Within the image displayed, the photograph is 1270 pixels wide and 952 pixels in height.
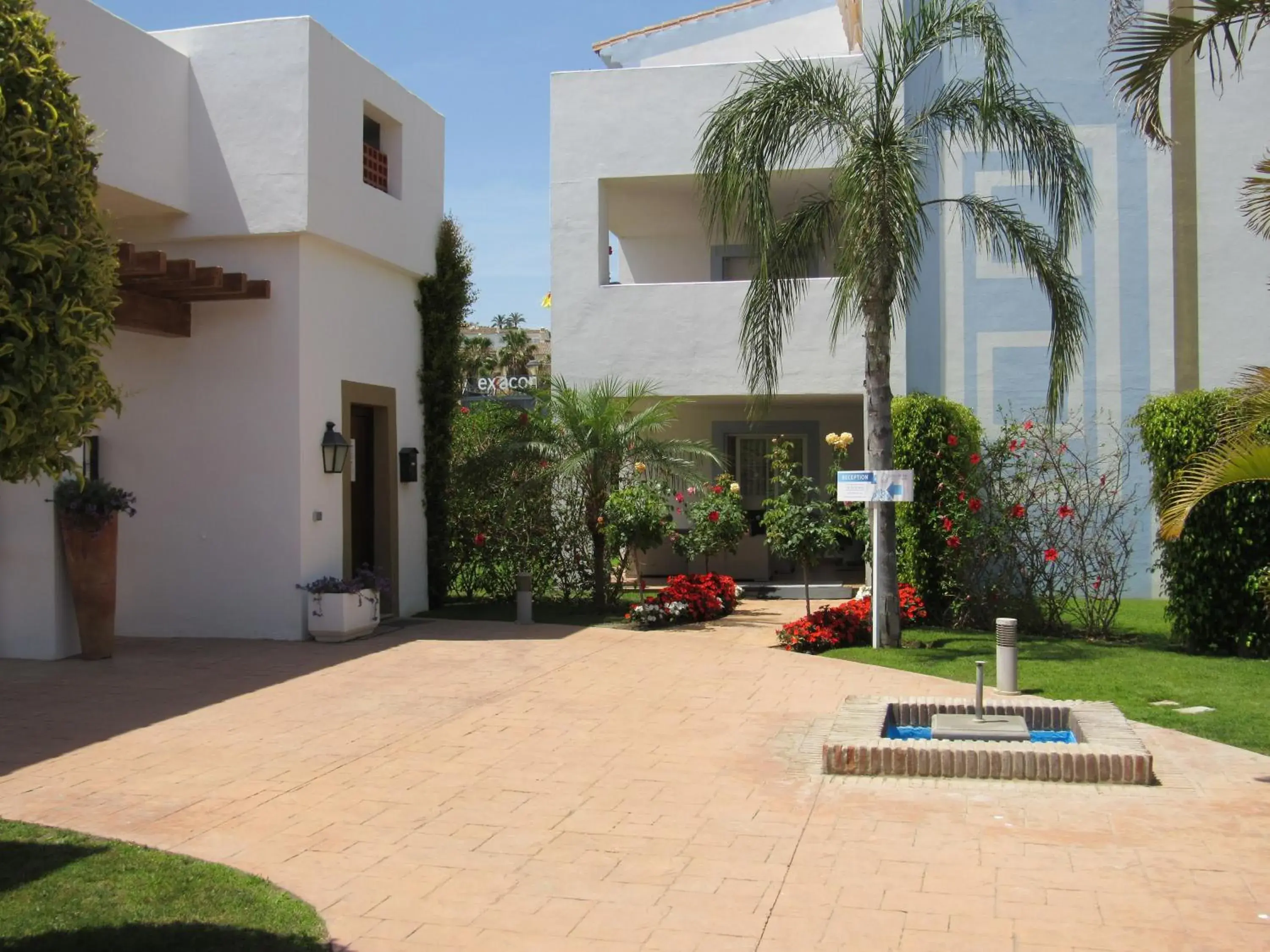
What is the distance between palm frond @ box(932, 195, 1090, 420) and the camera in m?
11.6

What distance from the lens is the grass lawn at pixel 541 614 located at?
14352 mm

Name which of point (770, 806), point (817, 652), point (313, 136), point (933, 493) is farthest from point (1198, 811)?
point (313, 136)

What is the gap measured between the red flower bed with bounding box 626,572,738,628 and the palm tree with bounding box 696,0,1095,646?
9.46 ft

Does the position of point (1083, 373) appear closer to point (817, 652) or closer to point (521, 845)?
point (817, 652)

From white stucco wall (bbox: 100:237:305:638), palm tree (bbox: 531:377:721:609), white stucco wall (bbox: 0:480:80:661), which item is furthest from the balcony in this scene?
white stucco wall (bbox: 0:480:80:661)

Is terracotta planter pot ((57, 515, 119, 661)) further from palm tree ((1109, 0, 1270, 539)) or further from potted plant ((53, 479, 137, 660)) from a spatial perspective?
palm tree ((1109, 0, 1270, 539))

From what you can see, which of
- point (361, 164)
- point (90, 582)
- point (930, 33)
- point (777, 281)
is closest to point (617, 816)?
point (90, 582)

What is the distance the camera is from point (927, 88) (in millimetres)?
15422

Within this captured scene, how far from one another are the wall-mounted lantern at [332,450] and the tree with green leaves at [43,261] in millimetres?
8243

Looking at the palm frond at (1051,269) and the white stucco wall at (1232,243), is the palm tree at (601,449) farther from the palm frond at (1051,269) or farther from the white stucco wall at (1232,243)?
the white stucco wall at (1232,243)

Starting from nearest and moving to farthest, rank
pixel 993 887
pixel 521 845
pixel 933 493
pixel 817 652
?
pixel 993 887
pixel 521 845
pixel 817 652
pixel 933 493

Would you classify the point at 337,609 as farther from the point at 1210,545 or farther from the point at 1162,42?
the point at 1162,42

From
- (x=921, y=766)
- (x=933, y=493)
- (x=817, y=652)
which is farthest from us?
(x=933, y=493)

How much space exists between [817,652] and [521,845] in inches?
257
